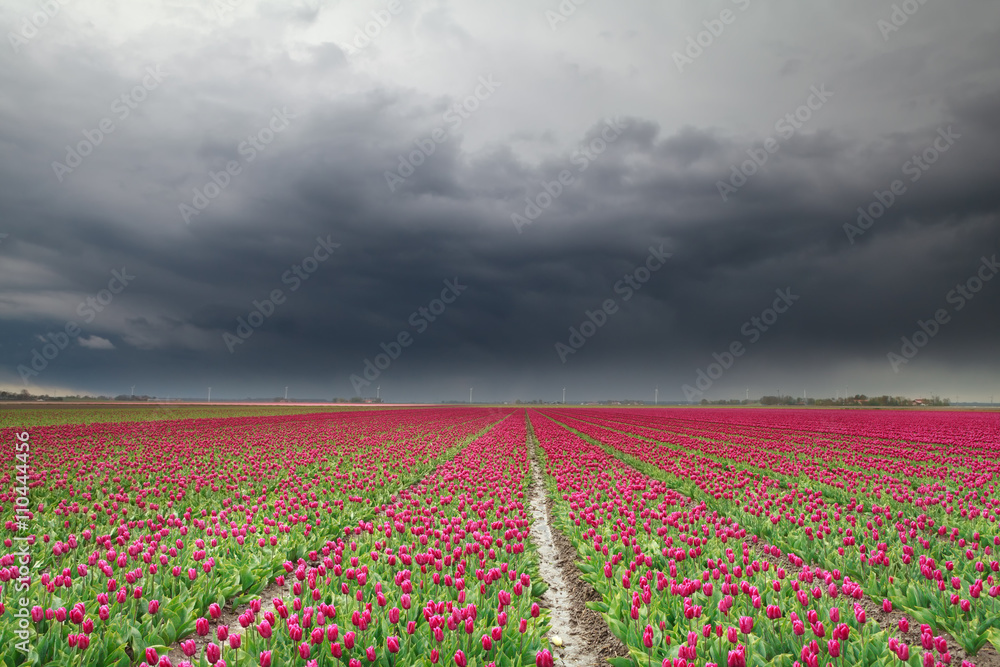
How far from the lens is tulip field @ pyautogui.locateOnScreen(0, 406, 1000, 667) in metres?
4.63

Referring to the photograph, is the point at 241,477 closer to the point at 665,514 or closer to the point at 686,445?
the point at 665,514

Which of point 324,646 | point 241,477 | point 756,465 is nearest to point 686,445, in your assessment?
point 756,465

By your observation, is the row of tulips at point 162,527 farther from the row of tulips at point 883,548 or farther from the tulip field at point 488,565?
the row of tulips at point 883,548

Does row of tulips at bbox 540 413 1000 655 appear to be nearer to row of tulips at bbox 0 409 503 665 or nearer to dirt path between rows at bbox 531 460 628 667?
dirt path between rows at bbox 531 460 628 667

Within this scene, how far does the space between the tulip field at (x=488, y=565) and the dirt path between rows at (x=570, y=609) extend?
0.13 feet

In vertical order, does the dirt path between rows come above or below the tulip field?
below

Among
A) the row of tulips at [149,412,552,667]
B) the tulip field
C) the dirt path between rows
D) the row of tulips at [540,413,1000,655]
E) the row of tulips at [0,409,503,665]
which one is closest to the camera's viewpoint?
the row of tulips at [149,412,552,667]

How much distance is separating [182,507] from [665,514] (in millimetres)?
10918

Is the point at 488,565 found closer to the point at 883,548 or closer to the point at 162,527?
the point at 883,548

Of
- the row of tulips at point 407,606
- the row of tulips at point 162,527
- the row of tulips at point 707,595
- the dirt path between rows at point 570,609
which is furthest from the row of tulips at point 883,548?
the row of tulips at point 162,527

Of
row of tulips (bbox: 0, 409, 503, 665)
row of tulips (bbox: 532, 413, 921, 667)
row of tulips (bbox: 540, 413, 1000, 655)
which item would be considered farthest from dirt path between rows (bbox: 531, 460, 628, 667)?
row of tulips (bbox: 0, 409, 503, 665)

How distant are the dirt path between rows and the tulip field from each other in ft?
0.13

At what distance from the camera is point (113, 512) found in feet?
35.4

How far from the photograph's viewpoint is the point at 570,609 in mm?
6652
